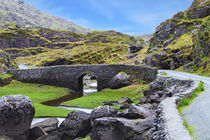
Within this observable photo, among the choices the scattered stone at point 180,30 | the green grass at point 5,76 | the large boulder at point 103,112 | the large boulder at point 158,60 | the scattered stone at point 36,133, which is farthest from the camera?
the scattered stone at point 180,30

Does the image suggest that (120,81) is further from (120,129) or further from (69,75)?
(120,129)

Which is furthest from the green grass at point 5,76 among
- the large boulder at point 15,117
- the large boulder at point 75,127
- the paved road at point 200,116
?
the paved road at point 200,116

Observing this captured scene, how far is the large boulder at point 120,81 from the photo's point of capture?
181 feet

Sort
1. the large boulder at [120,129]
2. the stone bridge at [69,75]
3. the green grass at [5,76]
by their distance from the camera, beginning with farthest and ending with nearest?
the stone bridge at [69,75], the green grass at [5,76], the large boulder at [120,129]

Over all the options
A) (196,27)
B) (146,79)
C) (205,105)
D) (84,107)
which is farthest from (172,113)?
(196,27)

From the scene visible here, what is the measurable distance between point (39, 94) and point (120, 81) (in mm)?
23165

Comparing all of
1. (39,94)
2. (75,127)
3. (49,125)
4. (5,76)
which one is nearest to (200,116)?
(75,127)

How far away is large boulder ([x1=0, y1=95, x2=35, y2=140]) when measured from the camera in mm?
20203

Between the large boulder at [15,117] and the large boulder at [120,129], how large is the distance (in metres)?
9.93

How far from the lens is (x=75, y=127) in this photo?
20734 mm

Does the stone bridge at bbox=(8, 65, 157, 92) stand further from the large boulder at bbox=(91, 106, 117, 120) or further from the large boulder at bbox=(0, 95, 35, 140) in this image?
the large boulder at bbox=(0, 95, 35, 140)

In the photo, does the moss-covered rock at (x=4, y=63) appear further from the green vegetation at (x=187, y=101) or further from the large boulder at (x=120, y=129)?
the green vegetation at (x=187, y=101)

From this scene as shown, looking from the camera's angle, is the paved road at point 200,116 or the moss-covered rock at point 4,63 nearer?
the paved road at point 200,116

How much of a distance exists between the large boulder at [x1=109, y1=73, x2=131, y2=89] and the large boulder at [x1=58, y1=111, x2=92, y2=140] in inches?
A: 1350
